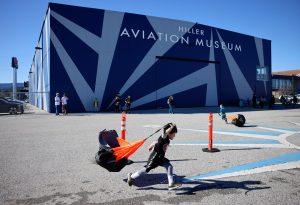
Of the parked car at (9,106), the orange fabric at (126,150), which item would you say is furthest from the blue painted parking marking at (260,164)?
the parked car at (9,106)

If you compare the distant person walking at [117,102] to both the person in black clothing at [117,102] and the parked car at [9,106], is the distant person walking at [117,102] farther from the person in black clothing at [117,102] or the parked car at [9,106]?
the parked car at [9,106]

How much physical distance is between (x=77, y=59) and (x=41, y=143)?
17.0 metres

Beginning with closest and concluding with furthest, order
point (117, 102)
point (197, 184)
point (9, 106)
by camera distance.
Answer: point (197, 184), point (9, 106), point (117, 102)

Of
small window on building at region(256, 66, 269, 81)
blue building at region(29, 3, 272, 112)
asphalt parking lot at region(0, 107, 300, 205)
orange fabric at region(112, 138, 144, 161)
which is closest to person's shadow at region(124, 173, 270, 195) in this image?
asphalt parking lot at region(0, 107, 300, 205)

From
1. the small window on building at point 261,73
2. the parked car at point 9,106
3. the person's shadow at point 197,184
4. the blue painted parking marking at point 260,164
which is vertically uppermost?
the small window on building at point 261,73

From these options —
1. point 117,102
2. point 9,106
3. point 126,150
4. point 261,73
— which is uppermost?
point 261,73

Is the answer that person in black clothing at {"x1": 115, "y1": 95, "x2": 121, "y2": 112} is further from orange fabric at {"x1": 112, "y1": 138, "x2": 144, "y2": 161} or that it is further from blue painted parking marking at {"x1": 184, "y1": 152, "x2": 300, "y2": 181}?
orange fabric at {"x1": 112, "y1": 138, "x2": 144, "y2": 161}

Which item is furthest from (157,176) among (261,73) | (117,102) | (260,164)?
(261,73)

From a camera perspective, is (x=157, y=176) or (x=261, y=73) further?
(x=261, y=73)

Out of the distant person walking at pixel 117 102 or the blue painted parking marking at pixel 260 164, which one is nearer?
the blue painted parking marking at pixel 260 164

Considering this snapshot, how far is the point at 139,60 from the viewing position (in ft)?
90.3

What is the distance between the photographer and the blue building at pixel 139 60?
2380cm

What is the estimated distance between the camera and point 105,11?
25.4 meters

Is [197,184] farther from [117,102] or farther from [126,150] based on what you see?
[117,102]
